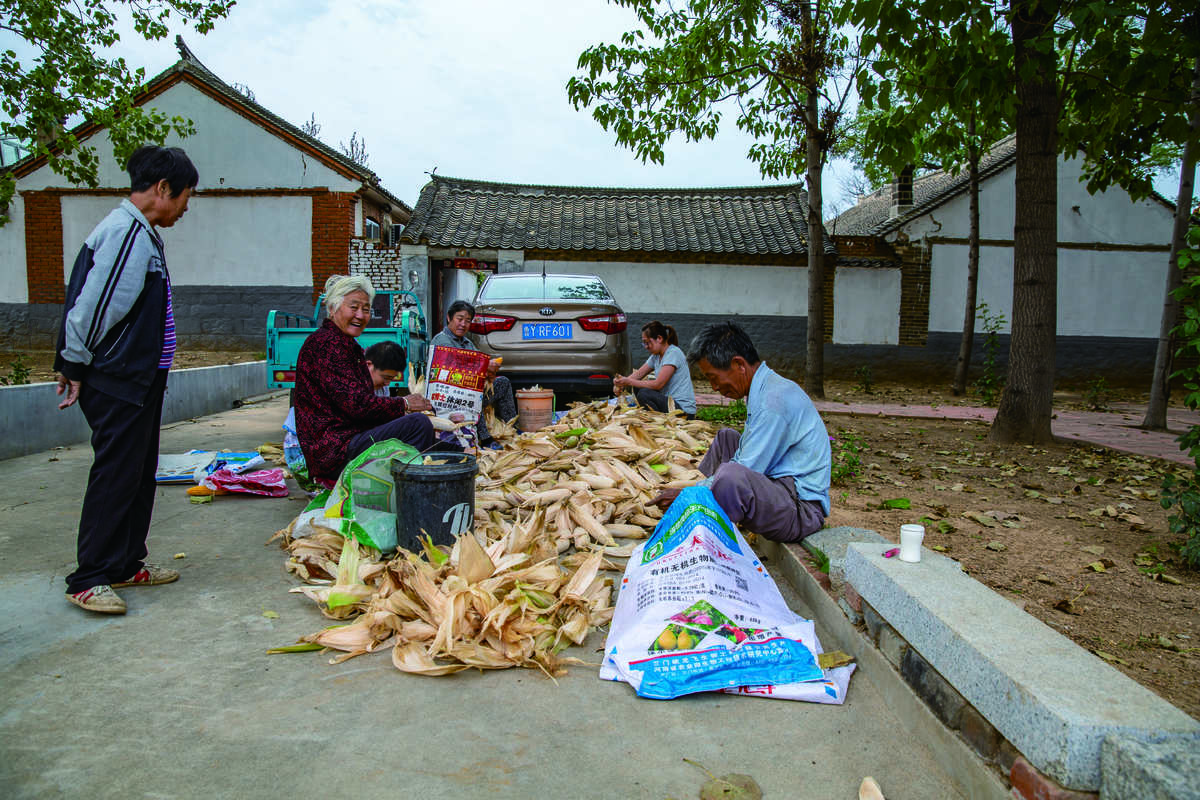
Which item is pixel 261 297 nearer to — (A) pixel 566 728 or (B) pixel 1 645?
(B) pixel 1 645

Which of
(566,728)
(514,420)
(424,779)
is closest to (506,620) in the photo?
(566,728)

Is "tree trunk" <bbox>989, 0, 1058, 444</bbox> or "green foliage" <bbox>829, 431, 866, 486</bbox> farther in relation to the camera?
"tree trunk" <bbox>989, 0, 1058, 444</bbox>

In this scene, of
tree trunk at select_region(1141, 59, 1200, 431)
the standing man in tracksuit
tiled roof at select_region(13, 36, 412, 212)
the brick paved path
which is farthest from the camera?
tiled roof at select_region(13, 36, 412, 212)

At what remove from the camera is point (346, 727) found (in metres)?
2.26

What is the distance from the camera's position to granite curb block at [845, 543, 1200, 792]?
61.1 inches

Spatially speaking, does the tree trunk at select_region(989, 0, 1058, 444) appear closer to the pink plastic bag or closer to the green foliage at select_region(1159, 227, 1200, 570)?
the green foliage at select_region(1159, 227, 1200, 570)

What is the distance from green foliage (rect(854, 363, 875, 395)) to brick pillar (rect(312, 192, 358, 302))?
11.4m

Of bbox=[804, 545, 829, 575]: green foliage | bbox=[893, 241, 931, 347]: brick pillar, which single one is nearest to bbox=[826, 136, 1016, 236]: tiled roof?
bbox=[893, 241, 931, 347]: brick pillar

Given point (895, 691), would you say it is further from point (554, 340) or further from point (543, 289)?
point (543, 289)

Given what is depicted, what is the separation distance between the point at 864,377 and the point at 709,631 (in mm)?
14732

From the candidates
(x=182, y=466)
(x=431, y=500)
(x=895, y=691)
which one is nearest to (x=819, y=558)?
(x=895, y=691)

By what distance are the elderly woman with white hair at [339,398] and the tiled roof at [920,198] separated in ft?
41.7

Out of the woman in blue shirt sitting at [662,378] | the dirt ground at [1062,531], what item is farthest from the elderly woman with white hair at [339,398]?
the woman in blue shirt sitting at [662,378]

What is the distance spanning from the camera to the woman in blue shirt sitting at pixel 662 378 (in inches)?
284
